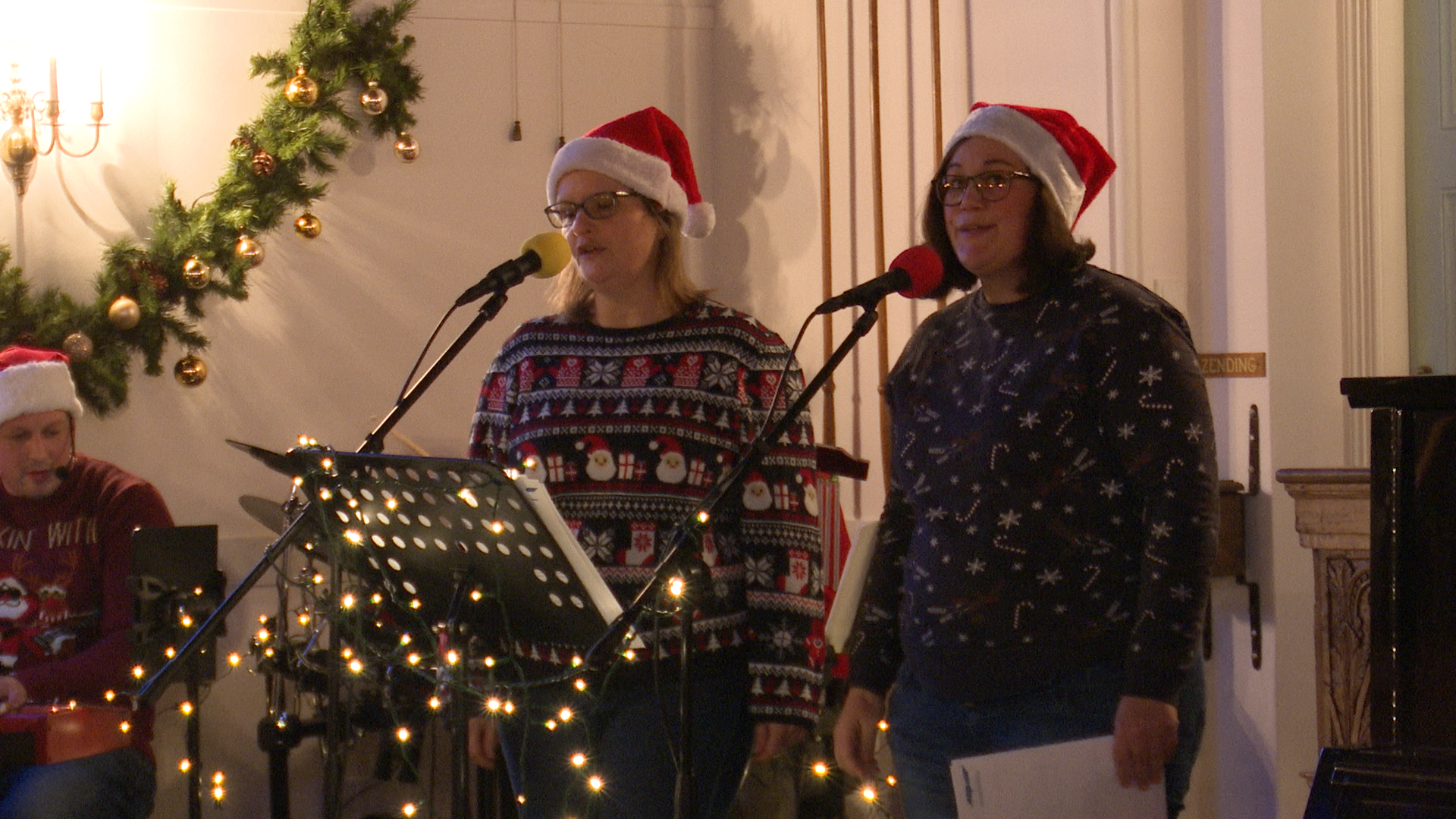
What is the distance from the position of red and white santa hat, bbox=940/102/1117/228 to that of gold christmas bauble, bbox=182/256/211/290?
2999mm

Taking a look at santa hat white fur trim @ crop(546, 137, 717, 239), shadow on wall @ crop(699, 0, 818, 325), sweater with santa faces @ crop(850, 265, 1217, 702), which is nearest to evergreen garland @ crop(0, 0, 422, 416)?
shadow on wall @ crop(699, 0, 818, 325)

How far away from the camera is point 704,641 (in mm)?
1783

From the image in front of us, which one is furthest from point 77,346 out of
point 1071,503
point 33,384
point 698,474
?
point 1071,503

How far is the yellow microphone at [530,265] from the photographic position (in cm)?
186

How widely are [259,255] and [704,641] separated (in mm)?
2927

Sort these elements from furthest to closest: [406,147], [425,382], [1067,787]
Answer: [406,147] < [425,382] < [1067,787]

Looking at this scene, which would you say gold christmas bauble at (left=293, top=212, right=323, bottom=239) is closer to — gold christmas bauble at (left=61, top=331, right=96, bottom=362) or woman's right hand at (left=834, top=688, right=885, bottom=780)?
gold christmas bauble at (left=61, top=331, right=96, bottom=362)

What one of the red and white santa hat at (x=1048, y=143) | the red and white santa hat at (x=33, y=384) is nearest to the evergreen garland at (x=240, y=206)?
the red and white santa hat at (x=33, y=384)

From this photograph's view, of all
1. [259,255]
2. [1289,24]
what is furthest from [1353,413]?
[259,255]

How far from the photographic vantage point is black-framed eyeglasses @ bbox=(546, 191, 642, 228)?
77.4 inches

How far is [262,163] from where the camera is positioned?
4.19 m

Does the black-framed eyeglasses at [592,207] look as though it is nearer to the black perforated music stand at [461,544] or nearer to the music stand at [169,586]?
the black perforated music stand at [461,544]

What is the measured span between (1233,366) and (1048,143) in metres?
1.27

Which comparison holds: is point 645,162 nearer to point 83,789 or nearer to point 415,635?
point 415,635
